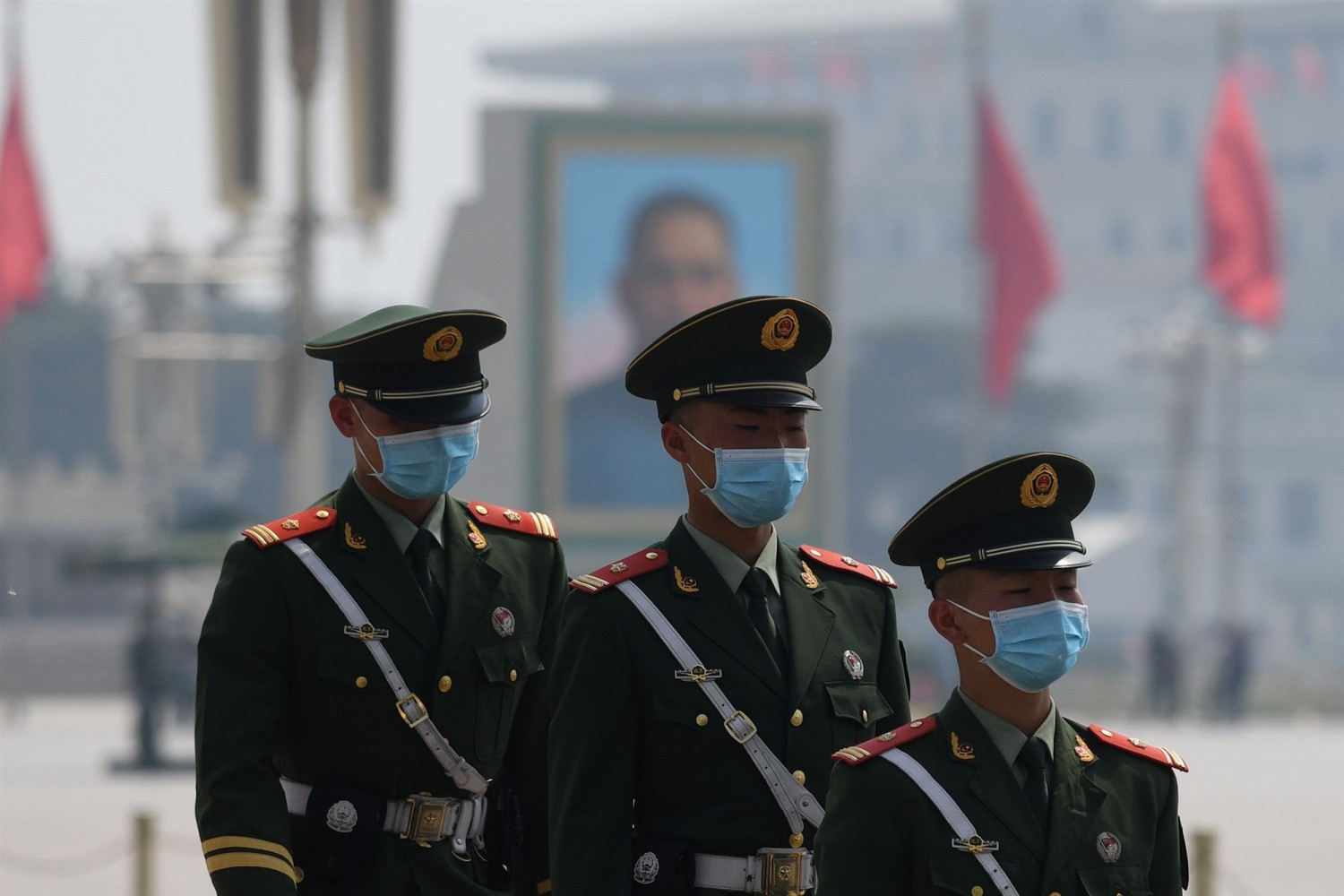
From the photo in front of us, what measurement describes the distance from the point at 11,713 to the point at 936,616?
93.6 feet

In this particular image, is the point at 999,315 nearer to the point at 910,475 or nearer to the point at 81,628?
the point at 81,628

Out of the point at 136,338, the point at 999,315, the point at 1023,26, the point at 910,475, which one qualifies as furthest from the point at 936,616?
the point at 1023,26

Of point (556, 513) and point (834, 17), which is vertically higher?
point (834, 17)

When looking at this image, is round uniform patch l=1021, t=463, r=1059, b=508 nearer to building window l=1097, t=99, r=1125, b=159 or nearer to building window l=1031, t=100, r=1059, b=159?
building window l=1097, t=99, r=1125, b=159

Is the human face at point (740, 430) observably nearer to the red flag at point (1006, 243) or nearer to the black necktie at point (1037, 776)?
the black necktie at point (1037, 776)

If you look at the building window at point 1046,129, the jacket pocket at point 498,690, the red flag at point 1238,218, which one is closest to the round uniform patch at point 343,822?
the jacket pocket at point 498,690

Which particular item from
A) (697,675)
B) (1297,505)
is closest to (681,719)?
(697,675)

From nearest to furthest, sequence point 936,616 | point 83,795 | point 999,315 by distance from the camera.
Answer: point 936,616
point 83,795
point 999,315

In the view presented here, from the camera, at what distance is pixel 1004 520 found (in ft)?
10.9

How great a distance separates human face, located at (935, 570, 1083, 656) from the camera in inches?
127

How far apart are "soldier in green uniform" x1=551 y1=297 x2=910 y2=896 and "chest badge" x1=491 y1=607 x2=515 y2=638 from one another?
0.28 m

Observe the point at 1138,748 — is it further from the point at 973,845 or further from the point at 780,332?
the point at 780,332

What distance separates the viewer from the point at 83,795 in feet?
58.6

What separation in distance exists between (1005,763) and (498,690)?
1.11 metres
